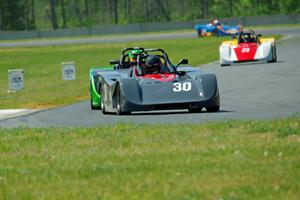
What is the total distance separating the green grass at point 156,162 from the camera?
29.3 feet

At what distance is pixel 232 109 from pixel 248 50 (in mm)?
18886

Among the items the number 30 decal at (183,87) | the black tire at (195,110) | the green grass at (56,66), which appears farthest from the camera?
the green grass at (56,66)

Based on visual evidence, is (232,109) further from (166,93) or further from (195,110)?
(166,93)

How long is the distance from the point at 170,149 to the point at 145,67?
8.41 meters

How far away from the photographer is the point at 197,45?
200 ft

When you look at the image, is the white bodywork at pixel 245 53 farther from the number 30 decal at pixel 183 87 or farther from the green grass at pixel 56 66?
the number 30 decal at pixel 183 87

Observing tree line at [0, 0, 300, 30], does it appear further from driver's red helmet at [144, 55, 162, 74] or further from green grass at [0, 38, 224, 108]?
driver's red helmet at [144, 55, 162, 74]

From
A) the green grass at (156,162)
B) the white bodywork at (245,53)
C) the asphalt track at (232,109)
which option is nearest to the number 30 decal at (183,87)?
the asphalt track at (232,109)

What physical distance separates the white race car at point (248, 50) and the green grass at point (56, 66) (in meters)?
3.47

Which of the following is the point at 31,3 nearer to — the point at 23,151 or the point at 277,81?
the point at 277,81

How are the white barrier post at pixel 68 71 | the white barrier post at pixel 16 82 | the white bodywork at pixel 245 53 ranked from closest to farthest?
the white barrier post at pixel 16 82
the white barrier post at pixel 68 71
the white bodywork at pixel 245 53

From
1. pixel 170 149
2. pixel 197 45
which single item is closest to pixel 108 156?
pixel 170 149

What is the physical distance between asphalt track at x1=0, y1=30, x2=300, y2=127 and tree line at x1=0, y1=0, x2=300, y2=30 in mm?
89838

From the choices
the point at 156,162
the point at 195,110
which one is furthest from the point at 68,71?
the point at 156,162
